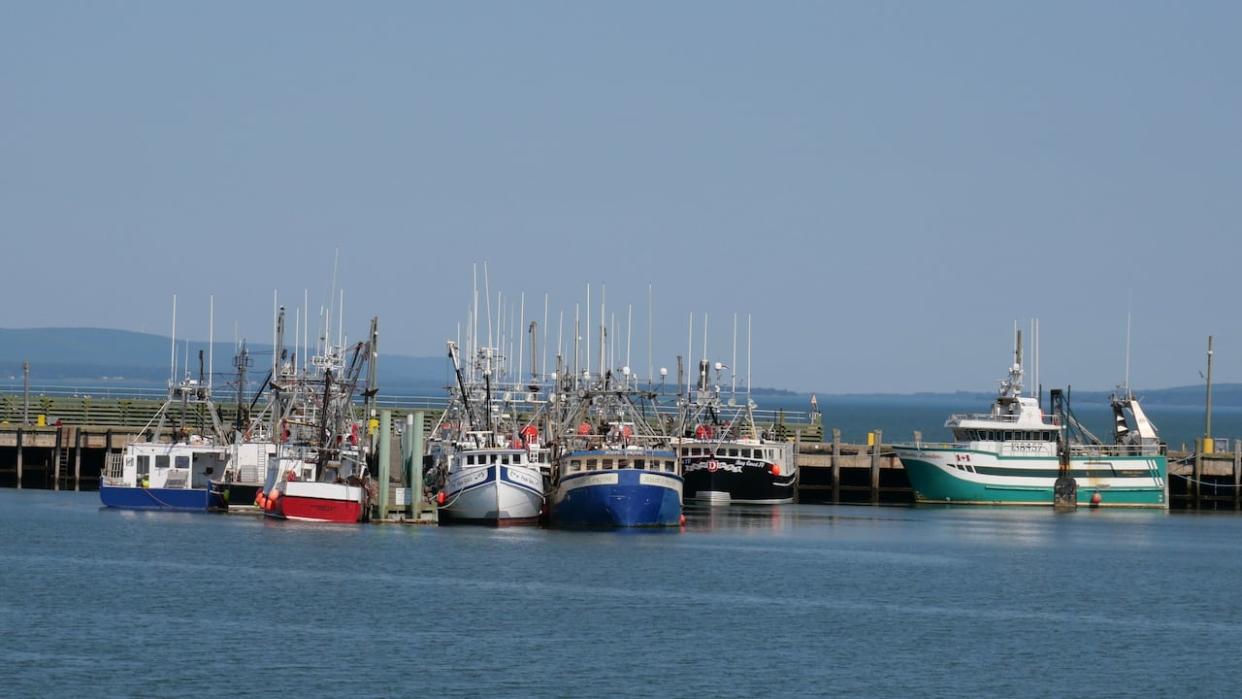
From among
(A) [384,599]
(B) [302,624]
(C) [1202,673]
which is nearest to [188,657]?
(B) [302,624]

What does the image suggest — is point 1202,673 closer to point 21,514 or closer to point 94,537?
point 94,537

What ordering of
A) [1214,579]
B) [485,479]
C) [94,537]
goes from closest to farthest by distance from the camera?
[1214,579], [94,537], [485,479]

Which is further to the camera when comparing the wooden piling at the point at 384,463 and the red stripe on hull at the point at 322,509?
the red stripe on hull at the point at 322,509

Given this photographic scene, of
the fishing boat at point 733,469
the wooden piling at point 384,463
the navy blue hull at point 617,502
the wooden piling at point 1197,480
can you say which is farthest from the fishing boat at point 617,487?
the wooden piling at point 1197,480

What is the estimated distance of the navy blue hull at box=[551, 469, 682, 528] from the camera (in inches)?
3184

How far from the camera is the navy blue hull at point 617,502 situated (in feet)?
265

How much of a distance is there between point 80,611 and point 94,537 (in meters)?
20.5

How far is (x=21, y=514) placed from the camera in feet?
284

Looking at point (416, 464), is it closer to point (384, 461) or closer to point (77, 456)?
point (384, 461)

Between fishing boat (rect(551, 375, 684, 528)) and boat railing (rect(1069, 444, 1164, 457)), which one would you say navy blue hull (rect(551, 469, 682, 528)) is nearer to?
fishing boat (rect(551, 375, 684, 528))

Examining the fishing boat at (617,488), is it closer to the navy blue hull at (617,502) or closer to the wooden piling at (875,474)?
the navy blue hull at (617,502)

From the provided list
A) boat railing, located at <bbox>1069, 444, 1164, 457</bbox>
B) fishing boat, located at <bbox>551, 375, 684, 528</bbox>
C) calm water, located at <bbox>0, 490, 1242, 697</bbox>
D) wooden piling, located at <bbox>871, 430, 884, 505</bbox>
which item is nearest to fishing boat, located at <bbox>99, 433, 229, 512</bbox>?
calm water, located at <bbox>0, 490, 1242, 697</bbox>

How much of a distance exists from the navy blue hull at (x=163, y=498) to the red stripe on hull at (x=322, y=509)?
6.59 metres

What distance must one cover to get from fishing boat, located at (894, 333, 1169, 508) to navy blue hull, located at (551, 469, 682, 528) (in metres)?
22.6
